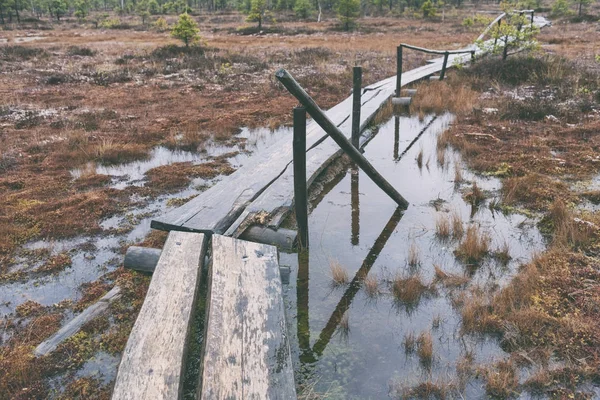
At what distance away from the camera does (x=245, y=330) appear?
10.9ft

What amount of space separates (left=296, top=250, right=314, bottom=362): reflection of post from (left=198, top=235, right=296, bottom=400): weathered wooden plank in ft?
1.88

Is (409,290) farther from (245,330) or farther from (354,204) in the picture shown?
(354,204)

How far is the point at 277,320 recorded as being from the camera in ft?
11.4

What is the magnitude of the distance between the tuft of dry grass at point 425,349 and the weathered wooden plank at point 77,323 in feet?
9.60

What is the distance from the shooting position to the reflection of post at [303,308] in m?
3.97

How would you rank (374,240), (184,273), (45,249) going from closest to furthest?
(184,273), (45,249), (374,240)

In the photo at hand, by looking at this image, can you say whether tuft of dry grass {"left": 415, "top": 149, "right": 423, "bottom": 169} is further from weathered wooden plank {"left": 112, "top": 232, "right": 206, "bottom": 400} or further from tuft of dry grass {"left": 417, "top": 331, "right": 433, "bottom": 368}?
weathered wooden plank {"left": 112, "top": 232, "right": 206, "bottom": 400}

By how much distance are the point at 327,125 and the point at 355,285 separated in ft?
6.20

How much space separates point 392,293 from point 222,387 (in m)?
2.48

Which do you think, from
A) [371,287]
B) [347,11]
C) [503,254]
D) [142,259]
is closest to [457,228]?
[503,254]

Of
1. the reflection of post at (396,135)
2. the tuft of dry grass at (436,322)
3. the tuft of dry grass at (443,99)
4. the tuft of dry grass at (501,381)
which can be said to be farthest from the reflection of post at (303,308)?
the tuft of dry grass at (443,99)

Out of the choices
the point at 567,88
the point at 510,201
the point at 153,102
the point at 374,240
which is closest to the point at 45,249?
the point at 374,240

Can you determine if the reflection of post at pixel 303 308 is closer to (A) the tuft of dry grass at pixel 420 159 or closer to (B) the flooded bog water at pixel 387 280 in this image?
(B) the flooded bog water at pixel 387 280

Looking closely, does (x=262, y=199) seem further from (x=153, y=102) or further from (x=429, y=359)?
(x=153, y=102)
